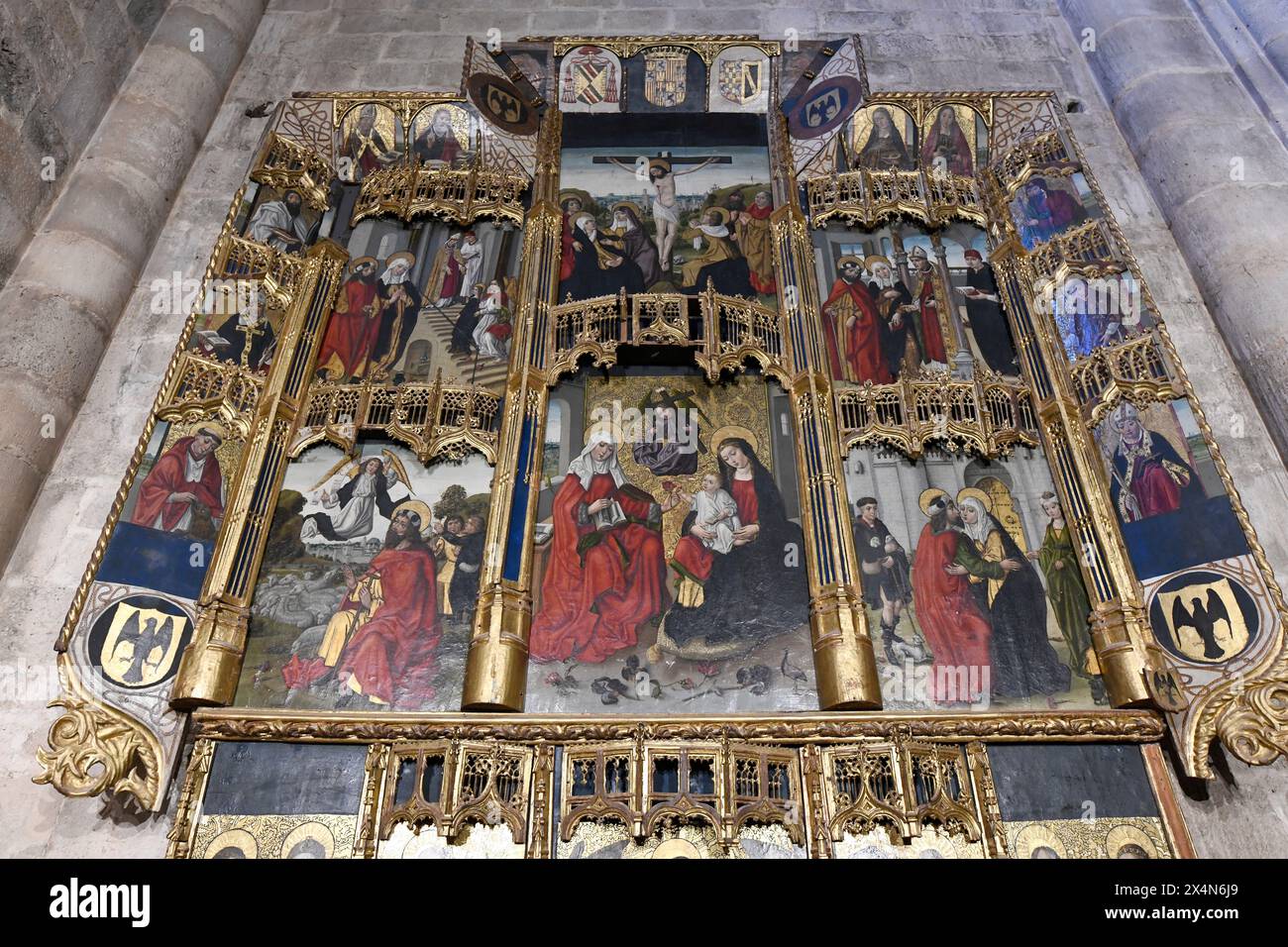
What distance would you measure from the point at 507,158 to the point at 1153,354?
5.53 m

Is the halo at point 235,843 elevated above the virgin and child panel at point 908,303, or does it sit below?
below

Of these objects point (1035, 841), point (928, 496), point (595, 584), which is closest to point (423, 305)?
point (595, 584)

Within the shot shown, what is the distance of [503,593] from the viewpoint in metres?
6.18

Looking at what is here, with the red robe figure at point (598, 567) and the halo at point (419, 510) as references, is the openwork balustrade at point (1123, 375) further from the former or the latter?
the halo at point (419, 510)

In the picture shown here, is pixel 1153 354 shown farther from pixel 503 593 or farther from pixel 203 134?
pixel 203 134

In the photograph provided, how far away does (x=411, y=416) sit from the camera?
23.7 feet

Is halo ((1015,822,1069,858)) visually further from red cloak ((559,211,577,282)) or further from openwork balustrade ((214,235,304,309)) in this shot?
openwork balustrade ((214,235,304,309))

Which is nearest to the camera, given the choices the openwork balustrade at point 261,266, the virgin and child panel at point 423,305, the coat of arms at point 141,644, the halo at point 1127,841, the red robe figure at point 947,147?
the halo at point 1127,841

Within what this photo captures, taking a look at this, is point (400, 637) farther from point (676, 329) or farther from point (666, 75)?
point (666, 75)

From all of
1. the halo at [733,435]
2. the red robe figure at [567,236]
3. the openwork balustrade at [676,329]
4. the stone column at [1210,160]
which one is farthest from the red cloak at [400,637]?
the stone column at [1210,160]

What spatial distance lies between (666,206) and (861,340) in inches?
84.5

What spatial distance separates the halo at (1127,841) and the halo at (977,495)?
2168 millimetres

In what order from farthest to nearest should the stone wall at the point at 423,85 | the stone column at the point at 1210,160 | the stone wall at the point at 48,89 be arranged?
1. the stone wall at the point at 48,89
2. the stone column at the point at 1210,160
3. the stone wall at the point at 423,85

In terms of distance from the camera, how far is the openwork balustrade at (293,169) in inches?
333
